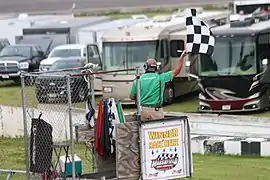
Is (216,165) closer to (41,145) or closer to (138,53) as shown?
(41,145)

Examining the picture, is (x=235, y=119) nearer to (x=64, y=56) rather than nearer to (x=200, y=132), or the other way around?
(x=200, y=132)

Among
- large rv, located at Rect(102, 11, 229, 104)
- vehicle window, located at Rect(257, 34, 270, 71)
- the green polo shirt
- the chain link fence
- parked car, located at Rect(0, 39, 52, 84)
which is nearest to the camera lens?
the chain link fence

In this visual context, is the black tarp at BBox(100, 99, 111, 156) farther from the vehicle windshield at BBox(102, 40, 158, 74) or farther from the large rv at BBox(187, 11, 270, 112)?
the vehicle windshield at BBox(102, 40, 158, 74)

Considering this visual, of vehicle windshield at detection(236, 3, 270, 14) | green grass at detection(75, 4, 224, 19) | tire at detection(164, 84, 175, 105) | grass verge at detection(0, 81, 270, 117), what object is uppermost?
vehicle windshield at detection(236, 3, 270, 14)

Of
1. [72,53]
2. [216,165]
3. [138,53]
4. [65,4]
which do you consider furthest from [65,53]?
[65,4]

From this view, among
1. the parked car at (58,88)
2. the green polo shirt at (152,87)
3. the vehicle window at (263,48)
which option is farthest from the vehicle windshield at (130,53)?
the green polo shirt at (152,87)

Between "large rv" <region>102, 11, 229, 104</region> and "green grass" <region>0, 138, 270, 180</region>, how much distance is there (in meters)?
8.70

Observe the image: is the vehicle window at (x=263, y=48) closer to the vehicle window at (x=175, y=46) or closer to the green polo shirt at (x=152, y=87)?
the vehicle window at (x=175, y=46)

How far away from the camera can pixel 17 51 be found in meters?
34.3

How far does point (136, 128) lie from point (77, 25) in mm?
26189

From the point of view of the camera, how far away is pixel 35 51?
34.4 m

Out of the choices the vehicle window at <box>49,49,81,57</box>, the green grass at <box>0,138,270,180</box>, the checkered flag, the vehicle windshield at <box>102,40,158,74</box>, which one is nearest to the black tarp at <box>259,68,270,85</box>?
the vehicle windshield at <box>102,40,158,74</box>

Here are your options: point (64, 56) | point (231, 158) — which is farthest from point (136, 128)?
point (64, 56)

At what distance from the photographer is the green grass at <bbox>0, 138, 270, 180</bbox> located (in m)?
13.9
